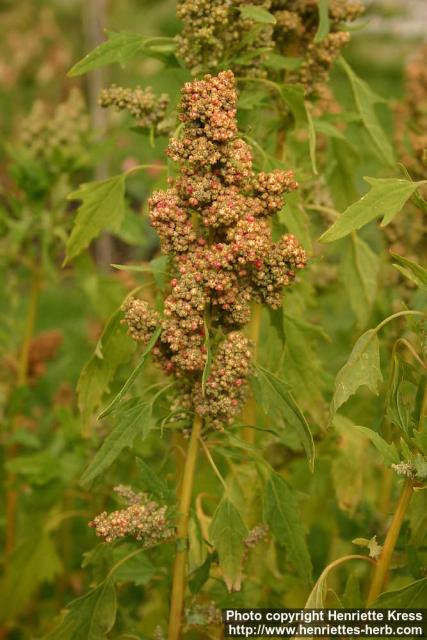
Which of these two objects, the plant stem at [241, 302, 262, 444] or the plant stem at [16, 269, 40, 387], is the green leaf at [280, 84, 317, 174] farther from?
the plant stem at [16, 269, 40, 387]

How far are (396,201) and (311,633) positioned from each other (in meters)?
1.01

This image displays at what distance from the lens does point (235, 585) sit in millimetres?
2270

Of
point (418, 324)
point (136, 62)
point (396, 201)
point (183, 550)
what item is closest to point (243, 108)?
point (396, 201)

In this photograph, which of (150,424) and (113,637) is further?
(113,637)

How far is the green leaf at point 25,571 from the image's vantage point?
3.48 meters

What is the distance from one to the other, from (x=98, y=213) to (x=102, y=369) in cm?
44

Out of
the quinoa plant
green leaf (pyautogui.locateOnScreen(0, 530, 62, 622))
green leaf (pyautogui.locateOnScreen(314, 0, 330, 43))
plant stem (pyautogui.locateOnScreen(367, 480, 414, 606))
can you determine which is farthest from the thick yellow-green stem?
plant stem (pyautogui.locateOnScreen(367, 480, 414, 606))

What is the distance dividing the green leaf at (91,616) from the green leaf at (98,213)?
3.00 feet

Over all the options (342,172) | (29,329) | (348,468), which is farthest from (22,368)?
(342,172)

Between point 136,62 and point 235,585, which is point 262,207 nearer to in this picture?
point 235,585

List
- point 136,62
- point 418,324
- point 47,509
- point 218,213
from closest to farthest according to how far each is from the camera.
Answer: point 218,213 → point 418,324 → point 47,509 → point 136,62

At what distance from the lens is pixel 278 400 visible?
221 cm

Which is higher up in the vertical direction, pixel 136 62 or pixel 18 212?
pixel 18 212

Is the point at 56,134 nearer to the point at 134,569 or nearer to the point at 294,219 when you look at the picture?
the point at 294,219
